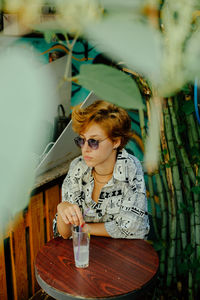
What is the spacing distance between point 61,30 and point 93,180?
57.0 inches

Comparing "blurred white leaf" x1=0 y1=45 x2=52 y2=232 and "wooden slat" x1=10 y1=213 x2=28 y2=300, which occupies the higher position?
"blurred white leaf" x1=0 y1=45 x2=52 y2=232

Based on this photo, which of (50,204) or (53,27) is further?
(50,204)

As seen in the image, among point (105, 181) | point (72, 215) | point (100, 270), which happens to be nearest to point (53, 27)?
point (72, 215)

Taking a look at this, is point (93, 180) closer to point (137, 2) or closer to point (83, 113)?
point (83, 113)

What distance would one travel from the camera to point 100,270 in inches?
70.1

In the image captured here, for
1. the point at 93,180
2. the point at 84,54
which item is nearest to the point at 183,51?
the point at 93,180

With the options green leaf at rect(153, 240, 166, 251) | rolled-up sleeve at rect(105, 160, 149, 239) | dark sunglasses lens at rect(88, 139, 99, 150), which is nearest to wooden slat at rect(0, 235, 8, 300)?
rolled-up sleeve at rect(105, 160, 149, 239)

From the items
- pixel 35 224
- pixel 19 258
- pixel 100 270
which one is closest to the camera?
pixel 100 270

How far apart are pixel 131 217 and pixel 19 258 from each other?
102 centimetres

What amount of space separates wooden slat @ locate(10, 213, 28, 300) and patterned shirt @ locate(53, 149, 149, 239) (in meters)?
0.45

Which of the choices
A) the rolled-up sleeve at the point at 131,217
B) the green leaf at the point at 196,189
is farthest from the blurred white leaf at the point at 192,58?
the green leaf at the point at 196,189

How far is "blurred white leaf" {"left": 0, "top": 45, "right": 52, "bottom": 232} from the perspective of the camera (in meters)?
2.08

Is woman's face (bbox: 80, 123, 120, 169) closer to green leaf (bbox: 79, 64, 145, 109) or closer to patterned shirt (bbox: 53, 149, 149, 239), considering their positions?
patterned shirt (bbox: 53, 149, 149, 239)

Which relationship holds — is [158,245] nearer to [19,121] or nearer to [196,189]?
[196,189]
